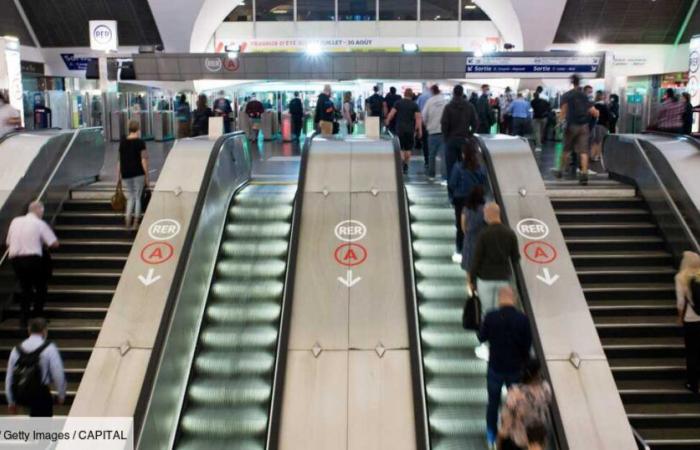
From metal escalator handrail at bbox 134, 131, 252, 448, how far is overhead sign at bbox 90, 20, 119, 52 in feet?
52.0

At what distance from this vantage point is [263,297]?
8.41 meters

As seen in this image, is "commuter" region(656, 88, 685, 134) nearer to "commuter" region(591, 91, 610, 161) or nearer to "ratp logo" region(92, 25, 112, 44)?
"commuter" region(591, 91, 610, 161)

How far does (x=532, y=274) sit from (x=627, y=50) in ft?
88.7

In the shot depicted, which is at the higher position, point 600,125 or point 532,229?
point 600,125

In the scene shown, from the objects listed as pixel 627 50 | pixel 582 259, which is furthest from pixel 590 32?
pixel 582 259

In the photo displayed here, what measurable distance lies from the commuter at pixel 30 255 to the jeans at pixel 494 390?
5.02 m

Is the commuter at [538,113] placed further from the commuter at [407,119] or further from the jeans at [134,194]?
the jeans at [134,194]

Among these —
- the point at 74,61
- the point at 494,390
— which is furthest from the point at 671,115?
the point at 74,61

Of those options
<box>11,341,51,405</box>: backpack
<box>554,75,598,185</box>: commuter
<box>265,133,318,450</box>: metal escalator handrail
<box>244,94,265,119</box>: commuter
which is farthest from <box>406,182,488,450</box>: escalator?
<box>244,94,265,119</box>: commuter

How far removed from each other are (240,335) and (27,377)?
220cm

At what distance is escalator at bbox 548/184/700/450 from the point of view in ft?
23.6

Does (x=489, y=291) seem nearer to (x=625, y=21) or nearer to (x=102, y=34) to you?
(x=102, y=34)

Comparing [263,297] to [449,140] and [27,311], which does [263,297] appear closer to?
[27,311]

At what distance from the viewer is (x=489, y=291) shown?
7184 mm
